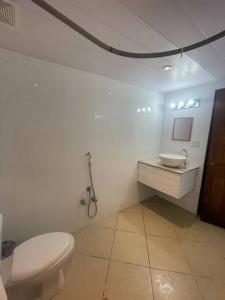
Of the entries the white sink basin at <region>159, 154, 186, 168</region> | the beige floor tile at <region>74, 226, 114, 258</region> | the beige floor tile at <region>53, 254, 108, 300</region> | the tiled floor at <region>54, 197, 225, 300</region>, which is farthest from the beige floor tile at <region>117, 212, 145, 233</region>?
the white sink basin at <region>159, 154, 186, 168</region>

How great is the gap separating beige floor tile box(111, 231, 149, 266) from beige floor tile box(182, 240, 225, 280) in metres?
0.52

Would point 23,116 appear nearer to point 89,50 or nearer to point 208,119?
point 89,50

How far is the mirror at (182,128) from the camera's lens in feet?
8.57

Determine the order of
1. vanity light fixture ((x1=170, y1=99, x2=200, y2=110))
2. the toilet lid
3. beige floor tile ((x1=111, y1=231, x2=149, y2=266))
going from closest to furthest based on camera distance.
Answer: the toilet lid → beige floor tile ((x1=111, y1=231, x2=149, y2=266)) → vanity light fixture ((x1=170, y1=99, x2=200, y2=110))

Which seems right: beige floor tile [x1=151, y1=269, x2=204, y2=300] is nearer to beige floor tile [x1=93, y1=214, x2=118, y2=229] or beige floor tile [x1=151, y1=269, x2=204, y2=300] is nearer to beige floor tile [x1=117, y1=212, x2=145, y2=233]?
beige floor tile [x1=117, y1=212, x2=145, y2=233]

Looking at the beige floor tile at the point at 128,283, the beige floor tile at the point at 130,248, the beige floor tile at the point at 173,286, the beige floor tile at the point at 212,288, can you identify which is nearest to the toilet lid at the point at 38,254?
the beige floor tile at the point at 128,283

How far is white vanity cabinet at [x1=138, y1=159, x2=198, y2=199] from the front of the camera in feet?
7.27

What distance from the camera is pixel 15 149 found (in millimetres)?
1564

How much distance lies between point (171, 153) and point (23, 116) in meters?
2.48

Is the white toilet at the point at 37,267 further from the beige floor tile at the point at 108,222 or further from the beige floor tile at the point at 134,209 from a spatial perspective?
the beige floor tile at the point at 134,209

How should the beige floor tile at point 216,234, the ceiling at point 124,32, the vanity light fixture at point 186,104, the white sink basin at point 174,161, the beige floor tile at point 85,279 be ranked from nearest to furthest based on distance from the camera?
the ceiling at point 124,32
the beige floor tile at point 85,279
the beige floor tile at point 216,234
the white sink basin at point 174,161
the vanity light fixture at point 186,104

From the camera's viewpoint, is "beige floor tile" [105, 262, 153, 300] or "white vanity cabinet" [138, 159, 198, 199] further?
"white vanity cabinet" [138, 159, 198, 199]

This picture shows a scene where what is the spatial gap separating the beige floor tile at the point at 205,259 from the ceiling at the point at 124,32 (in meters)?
2.16

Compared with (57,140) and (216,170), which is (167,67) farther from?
(216,170)
